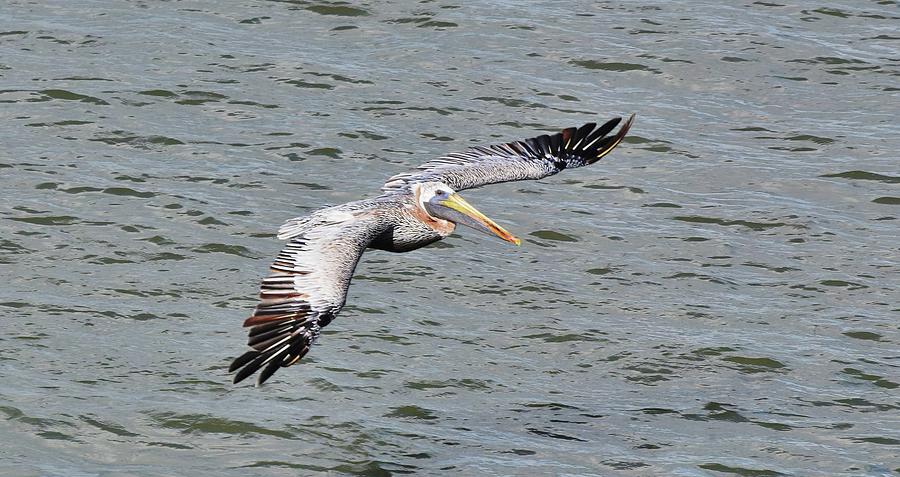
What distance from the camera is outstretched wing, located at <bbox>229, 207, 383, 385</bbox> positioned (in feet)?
32.2

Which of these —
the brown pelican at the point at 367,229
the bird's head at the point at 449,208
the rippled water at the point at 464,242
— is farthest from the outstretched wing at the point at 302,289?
the rippled water at the point at 464,242

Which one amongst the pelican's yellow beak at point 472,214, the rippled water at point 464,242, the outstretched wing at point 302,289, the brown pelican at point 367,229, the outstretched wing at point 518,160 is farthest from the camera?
the outstretched wing at point 518,160

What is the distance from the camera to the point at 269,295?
34.0ft

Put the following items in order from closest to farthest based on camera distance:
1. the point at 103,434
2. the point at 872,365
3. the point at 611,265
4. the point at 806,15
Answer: the point at 103,434, the point at 872,365, the point at 611,265, the point at 806,15

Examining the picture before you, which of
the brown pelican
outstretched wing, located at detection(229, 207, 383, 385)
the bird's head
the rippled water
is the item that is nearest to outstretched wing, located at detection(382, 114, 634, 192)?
the brown pelican

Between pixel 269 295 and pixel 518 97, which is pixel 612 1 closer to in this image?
pixel 518 97

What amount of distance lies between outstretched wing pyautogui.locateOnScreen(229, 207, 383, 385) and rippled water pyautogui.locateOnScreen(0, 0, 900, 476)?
144 centimetres

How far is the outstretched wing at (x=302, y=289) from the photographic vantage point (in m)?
9.82

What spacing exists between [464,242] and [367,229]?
12.0 feet

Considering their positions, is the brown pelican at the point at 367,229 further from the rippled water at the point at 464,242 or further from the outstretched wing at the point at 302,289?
the rippled water at the point at 464,242

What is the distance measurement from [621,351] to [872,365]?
2.08 m

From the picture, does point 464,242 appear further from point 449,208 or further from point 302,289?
point 302,289

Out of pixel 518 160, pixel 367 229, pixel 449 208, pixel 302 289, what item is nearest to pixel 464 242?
pixel 518 160

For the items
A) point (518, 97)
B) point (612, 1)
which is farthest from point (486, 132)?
point (612, 1)
